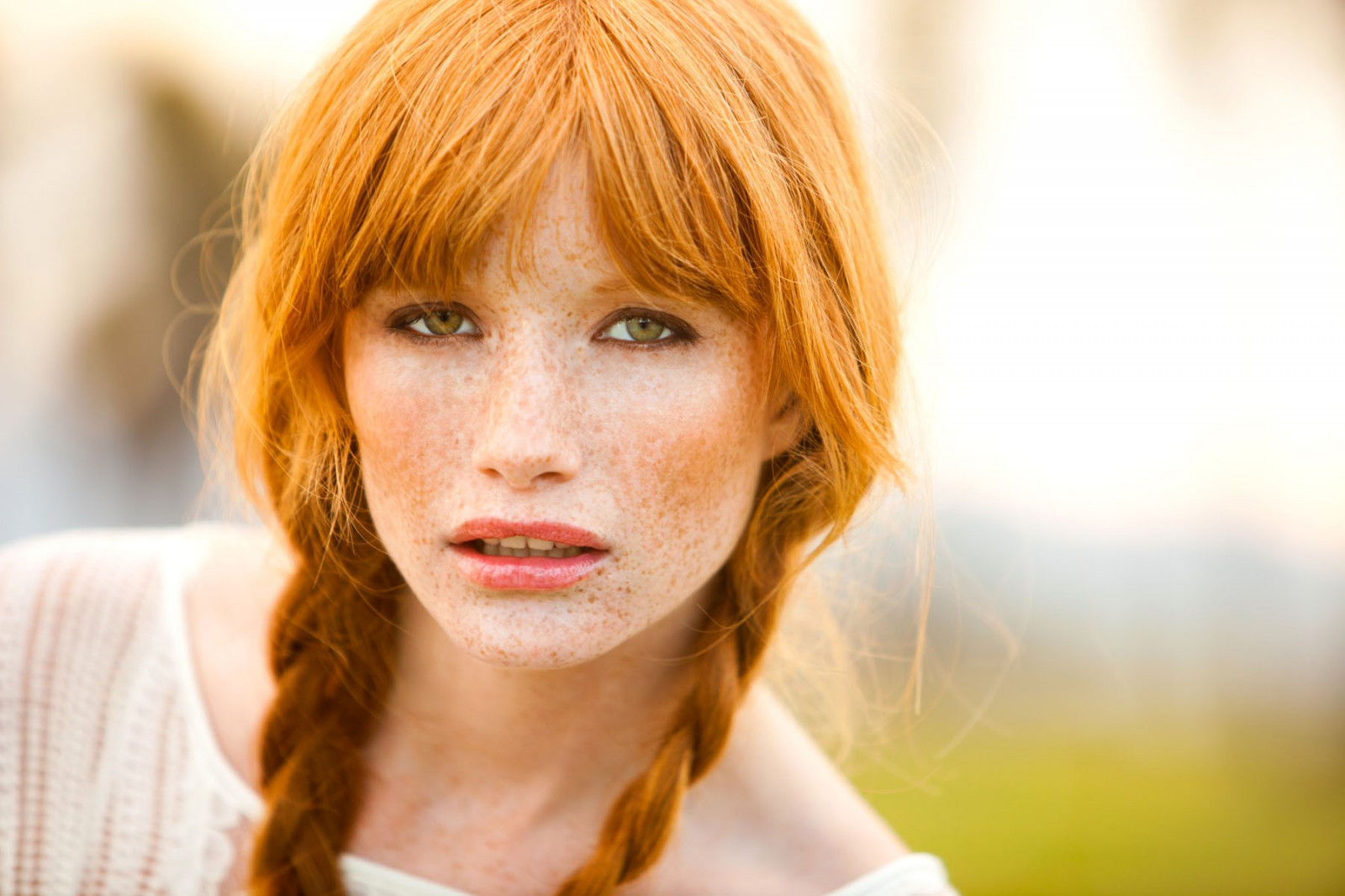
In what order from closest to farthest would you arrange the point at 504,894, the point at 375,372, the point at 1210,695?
the point at 375,372 → the point at 504,894 → the point at 1210,695

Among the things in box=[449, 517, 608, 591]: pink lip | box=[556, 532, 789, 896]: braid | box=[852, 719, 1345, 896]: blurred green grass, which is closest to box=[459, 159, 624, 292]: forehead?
box=[449, 517, 608, 591]: pink lip

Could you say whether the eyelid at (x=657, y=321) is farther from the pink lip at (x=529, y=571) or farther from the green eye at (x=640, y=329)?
the pink lip at (x=529, y=571)

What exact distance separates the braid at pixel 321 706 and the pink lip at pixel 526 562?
30 centimetres

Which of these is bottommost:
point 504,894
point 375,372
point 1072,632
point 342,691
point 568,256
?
point 1072,632

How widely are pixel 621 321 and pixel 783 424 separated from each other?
25cm

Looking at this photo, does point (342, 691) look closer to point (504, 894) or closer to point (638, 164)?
point (504, 894)

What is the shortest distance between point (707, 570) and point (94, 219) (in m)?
3.32

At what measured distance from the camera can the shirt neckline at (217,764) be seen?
131cm

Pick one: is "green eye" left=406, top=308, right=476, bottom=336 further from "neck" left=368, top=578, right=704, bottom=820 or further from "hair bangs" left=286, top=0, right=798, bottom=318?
"neck" left=368, top=578, right=704, bottom=820

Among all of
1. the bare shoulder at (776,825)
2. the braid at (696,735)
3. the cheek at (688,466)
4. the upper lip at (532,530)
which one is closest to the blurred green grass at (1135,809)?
the bare shoulder at (776,825)

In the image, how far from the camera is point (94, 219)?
3.67 meters

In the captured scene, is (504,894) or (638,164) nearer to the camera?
(638,164)

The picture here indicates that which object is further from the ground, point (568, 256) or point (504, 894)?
point (568, 256)

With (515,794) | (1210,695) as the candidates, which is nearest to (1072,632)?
(1210,695)
